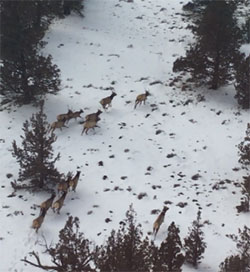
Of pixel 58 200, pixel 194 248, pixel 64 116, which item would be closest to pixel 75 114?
pixel 64 116

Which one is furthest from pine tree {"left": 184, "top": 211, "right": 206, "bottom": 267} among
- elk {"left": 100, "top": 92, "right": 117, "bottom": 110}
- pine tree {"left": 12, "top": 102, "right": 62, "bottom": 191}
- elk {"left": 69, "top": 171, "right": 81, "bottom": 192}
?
elk {"left": 100, "top": 92, "right": 117, "bottom": 110}

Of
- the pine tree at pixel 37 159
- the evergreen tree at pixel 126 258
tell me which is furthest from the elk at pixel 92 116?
the evergreen tree at pixel 126 258

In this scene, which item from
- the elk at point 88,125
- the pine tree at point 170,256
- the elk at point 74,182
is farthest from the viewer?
the elk at point 88,125

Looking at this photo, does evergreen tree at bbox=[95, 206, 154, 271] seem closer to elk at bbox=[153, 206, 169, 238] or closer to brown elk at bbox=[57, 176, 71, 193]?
elk at bbox=[153, 206, 169, 238]

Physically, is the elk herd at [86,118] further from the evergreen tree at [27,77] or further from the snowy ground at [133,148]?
the evergreen tree at [27,77]

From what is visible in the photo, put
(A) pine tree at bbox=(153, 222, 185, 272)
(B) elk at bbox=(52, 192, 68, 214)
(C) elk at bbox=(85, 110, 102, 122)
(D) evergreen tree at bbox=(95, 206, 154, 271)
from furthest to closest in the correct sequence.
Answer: (C) elk at bbox=(85, 110, 102, 122), (B) elk at bbox=(52, 192, 68, 214), (A) pine tree at bbox=(153, 222, 185, 272), (D) evergreen tree at bbox=(95, 206, 154, 271)

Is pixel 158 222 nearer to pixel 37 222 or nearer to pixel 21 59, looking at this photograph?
pixel 37 222
